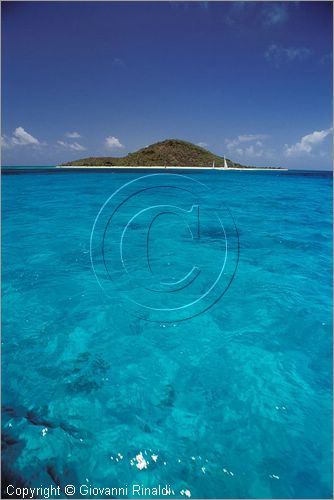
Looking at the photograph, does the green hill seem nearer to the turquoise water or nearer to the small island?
the small island

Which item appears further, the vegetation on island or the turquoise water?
the vegetation on island

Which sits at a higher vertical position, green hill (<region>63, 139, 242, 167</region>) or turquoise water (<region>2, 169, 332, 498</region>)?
green hill (<region>63, 139, 242, 167</region>)

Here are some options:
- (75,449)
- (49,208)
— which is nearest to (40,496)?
(75,449)

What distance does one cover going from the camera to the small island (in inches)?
4916

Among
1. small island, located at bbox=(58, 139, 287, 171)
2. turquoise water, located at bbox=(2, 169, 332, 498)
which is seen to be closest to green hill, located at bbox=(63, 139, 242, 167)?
small island, located at bbox=(58, 139, 287, 171)

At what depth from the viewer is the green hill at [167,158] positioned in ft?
419

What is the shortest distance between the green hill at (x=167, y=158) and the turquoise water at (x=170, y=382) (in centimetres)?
12076

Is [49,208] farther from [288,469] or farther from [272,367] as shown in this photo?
[288,469]

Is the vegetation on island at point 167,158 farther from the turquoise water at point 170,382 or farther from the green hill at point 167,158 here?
the turquoise water at point 170,382

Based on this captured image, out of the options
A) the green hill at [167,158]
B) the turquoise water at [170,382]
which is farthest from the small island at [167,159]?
the turquoise water at [170,382]

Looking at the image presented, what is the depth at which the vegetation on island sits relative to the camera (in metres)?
127

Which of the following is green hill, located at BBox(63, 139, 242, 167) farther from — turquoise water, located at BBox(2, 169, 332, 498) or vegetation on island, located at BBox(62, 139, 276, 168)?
turquoise water, located at BBox(2, 169, 332, 498)

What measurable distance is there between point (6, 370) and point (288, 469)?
4.92m

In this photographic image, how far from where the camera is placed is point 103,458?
3668 mm
